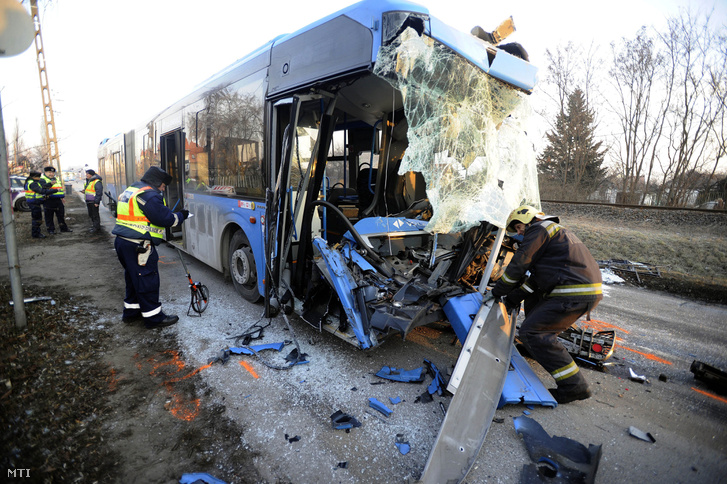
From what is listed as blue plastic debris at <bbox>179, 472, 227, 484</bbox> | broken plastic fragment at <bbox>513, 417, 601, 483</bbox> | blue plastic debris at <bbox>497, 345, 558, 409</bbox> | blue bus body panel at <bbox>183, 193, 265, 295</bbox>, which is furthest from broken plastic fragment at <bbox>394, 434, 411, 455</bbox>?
blue bus body panel at <bbox>183, 193, 265, 295</bbox>

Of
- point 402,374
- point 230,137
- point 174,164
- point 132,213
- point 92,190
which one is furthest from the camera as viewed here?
point 92,190

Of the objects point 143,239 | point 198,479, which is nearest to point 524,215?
point 198,479

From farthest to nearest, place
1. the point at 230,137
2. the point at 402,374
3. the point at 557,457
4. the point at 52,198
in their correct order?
the point at 52,198, the point at 230,137, the point at 402,374, the point at 557,457

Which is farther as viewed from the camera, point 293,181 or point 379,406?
point 293,181

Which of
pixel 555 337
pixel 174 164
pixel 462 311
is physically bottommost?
pixel 555 337

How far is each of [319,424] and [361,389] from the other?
0.54 m

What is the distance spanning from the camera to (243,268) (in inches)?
189

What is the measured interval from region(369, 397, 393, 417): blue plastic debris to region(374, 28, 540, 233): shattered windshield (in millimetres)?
1567

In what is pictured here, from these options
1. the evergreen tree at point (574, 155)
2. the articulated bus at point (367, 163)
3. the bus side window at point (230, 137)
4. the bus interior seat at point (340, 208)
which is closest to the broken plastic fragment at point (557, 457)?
the articulated bus at point (367, 163)

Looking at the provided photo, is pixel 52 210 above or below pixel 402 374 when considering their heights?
above

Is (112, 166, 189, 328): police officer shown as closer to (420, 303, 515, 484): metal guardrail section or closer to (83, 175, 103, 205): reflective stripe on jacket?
(420, 303, 515, 484): metal guardrail section

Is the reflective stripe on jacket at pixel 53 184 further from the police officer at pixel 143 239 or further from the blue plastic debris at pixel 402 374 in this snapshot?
the blue plastic debris at pixel 402 374

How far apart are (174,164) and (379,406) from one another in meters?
6.75

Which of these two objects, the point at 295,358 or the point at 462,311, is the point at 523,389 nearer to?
the point at 462,311
